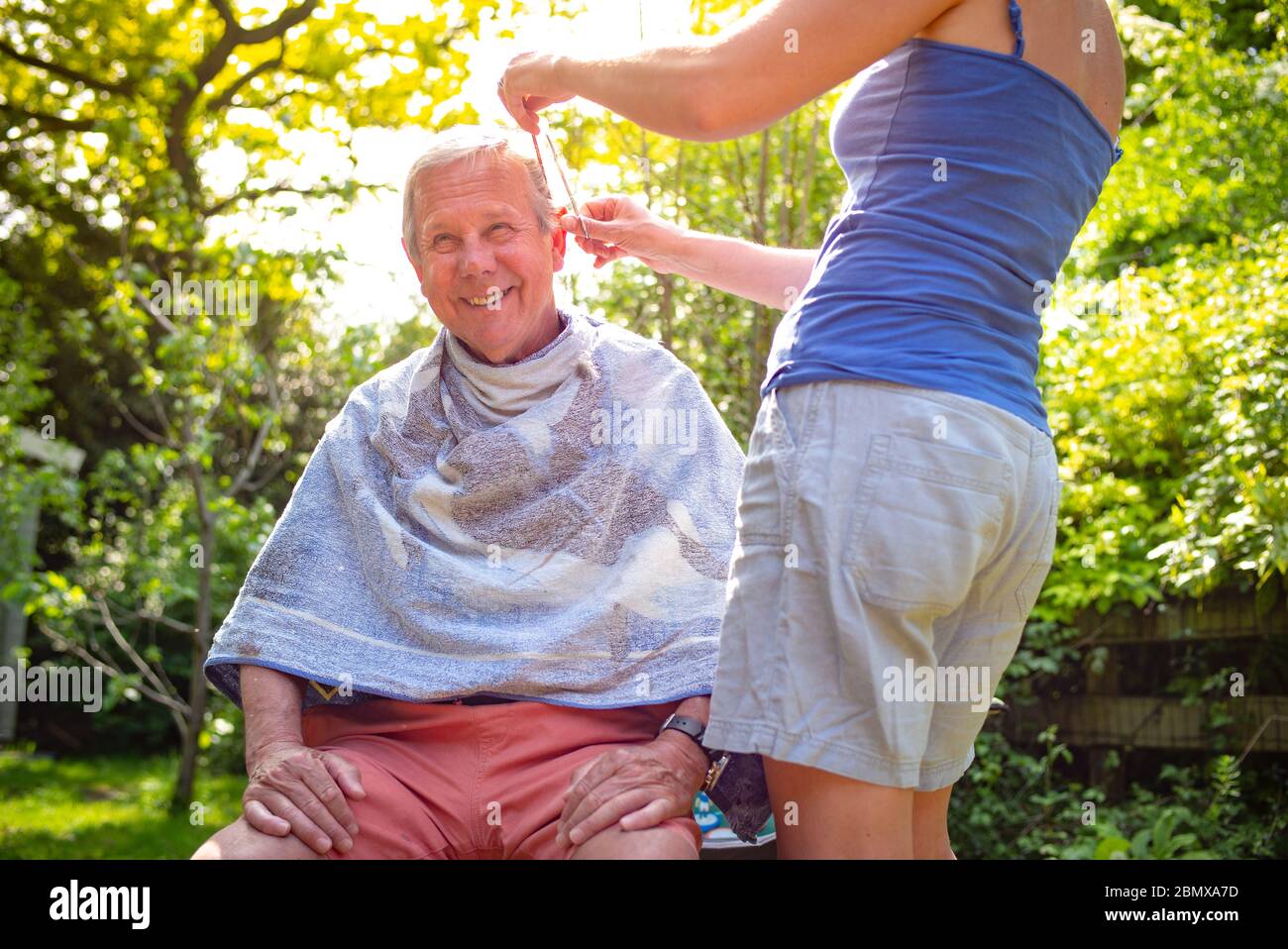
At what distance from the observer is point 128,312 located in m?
6.30

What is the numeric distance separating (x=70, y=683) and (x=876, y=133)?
1034 centimetres

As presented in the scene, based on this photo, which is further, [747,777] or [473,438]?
[473,438]

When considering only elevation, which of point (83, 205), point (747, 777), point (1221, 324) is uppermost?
point (83, 205)

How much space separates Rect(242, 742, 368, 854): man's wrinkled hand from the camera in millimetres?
2023

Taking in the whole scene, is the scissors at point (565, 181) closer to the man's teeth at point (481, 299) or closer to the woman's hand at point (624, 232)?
the woman's hand at point (624, 232)

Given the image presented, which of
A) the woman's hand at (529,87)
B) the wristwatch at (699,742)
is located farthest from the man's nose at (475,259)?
the wristwatch at (699,742)

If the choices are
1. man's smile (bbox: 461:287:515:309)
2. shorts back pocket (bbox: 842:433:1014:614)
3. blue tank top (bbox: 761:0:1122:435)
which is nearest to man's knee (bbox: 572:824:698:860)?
shorts back pocket (bbox: 842:433:1014:614)

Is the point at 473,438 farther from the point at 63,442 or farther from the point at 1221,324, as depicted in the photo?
the point at 63,442

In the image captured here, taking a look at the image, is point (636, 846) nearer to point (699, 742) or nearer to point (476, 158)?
point (699, 742)

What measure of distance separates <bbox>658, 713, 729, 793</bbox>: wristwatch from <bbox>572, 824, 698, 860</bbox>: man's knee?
12 centimetres

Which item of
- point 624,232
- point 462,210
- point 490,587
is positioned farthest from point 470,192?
point 490,587

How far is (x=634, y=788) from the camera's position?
203 cm

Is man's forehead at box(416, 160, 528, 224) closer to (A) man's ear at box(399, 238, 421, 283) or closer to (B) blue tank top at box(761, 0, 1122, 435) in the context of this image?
(A) man's ear at box(399, 238, 421, 283)
